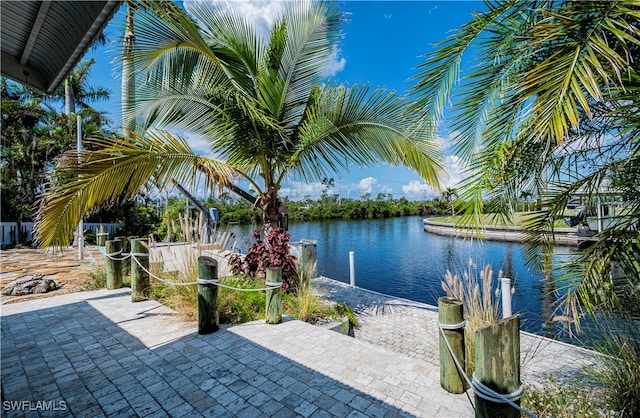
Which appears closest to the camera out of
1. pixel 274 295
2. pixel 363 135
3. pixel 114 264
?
pixel 274 295

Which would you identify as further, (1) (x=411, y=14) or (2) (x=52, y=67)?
(1) (x=411, y=14)

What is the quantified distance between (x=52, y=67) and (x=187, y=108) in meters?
1.75

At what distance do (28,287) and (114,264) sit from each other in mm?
1767

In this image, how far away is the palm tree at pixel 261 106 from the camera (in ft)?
13.4

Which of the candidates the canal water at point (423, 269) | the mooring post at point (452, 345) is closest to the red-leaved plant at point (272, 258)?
the canal water at point (423, 269)

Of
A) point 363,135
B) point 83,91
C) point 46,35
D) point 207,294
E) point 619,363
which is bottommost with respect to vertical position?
point 619,363

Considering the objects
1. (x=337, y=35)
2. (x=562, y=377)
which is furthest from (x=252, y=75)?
(x=562, y=377)

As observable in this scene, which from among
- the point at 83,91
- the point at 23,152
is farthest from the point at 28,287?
the point at 83,91

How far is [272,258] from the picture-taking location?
16.9ft

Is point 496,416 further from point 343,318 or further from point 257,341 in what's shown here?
point 343,318

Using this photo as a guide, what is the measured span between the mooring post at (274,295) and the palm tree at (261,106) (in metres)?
1.36

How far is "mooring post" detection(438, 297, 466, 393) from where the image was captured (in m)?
2.41

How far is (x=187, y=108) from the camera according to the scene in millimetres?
4953

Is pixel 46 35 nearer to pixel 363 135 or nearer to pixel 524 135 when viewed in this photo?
pixel 363 135
